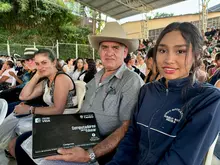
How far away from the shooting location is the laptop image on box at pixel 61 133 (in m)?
1.25

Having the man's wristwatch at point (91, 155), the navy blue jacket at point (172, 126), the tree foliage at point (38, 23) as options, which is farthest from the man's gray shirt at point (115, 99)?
the tree foliage at point (38, 23)

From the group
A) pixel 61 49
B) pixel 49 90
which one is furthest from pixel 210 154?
pixel 61 49

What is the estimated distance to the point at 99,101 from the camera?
162 centimetres

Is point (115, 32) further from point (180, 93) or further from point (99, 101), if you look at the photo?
point (180, 93)

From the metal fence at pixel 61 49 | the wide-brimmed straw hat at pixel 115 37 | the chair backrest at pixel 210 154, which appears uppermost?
the metal fence at pixel 61 49

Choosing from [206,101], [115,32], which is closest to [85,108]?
[115,32]

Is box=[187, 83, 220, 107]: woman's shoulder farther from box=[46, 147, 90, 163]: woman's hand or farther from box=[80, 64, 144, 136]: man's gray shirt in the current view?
box=[46, 147, 90, 163]: woman's hand

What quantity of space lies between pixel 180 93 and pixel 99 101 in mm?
700

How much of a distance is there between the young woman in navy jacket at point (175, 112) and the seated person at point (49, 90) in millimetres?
958

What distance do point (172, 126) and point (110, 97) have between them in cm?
61

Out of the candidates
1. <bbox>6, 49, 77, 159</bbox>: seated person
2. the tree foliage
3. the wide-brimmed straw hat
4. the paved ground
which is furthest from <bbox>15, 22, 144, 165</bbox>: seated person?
the tree foliage

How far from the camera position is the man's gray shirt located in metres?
1.49

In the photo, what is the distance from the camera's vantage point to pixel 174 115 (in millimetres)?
1071

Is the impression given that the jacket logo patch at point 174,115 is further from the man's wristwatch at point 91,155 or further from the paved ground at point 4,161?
the paved ground at point 4,161
